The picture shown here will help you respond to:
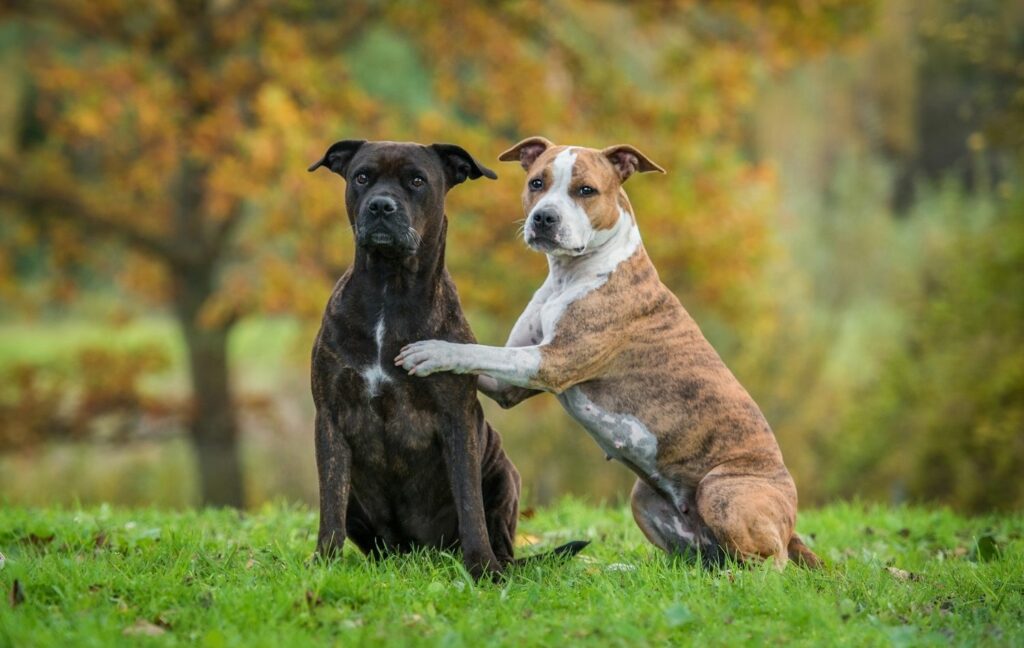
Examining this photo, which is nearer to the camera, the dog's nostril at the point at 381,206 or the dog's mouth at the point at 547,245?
the dog's nostril at the point at 381,206

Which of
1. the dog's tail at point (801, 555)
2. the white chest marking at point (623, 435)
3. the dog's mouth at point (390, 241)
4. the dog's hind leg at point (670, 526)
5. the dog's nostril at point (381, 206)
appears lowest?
the dog's tail at point (801, 555)

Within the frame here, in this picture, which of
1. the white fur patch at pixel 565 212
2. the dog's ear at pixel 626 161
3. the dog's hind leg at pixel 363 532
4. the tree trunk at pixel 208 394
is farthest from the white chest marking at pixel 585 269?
the tree trunk at pixel 208 394

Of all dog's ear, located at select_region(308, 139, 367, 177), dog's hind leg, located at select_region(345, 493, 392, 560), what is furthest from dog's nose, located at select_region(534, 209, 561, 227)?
dog's hind leg, located at select_region(345, 493, 392, 560)

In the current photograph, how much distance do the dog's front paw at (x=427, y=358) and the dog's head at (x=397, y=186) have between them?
1.33 ft

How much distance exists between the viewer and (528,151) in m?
5.99

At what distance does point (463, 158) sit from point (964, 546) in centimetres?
351

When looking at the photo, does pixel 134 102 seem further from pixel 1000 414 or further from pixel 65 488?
pixel 1000 414

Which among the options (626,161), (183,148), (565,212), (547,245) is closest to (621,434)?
(547,245)

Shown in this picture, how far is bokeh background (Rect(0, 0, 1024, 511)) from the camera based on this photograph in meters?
10.8

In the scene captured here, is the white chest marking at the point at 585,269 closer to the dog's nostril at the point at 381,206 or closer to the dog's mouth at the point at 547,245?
the dog's mouth at the point at 547,245

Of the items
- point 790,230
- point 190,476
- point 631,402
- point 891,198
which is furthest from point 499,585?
point 891,198

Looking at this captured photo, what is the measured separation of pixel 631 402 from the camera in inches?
217

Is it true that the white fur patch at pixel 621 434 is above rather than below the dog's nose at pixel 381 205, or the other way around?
below

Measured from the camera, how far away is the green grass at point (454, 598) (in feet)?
13.5
